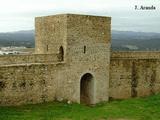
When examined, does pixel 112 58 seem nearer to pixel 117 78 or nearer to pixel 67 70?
pixel 117 78

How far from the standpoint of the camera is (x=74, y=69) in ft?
79.3

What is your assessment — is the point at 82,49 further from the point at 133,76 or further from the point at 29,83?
the point at 133,76

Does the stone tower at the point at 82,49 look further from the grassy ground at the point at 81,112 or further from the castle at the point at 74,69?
the grassy ground at the point at 81,112

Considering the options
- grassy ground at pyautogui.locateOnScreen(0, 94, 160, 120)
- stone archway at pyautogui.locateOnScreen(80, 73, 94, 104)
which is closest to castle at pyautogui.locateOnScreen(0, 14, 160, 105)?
stone archway at pyautogui.locateOnScreen(80, 73, 94, 104)

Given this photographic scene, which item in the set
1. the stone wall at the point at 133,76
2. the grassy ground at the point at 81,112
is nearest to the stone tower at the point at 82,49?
the stone wall at the point at 133,76

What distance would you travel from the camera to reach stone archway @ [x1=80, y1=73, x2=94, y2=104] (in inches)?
1005

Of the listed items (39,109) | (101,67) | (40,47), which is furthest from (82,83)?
(39,109)

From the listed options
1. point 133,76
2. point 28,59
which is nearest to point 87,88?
point 133,76

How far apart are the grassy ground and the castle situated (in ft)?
2.75

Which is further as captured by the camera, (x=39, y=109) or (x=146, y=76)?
(x=146, y=76)

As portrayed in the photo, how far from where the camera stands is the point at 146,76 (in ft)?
90.3

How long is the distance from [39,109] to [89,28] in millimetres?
5881

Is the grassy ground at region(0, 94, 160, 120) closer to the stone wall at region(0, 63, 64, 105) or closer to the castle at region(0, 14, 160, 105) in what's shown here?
the stone wall at region(0, 63, 64, 105)

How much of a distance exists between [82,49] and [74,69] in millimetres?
1226
